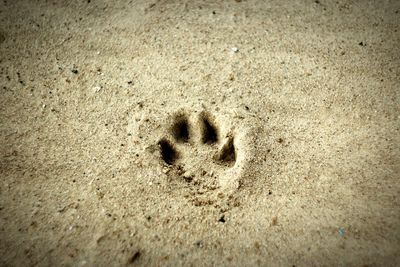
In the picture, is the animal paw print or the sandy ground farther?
the animal paw print

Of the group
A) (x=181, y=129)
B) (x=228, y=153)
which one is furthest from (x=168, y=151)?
(x=228, y=153)

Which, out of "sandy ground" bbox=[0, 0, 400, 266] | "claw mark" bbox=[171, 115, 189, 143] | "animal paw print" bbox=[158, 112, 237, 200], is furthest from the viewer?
"claw mark" bbox=[171, 115, 189, 143]

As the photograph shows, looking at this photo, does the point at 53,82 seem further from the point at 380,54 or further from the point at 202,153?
the point at 380,54

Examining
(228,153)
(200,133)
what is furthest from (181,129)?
(228,153)

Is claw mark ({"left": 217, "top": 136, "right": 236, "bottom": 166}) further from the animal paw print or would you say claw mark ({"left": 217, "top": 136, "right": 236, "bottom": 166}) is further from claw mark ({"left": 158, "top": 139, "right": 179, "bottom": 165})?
claw mark ({"left": 158, "top": 139, "right": 179, "bottom": 165})

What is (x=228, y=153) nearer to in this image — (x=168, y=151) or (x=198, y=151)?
(x=198, y=151)

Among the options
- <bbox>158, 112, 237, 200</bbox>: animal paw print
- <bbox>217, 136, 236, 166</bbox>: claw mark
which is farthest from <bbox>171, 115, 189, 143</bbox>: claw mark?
<bbox>217, 136, 236, 166</bbox>: claw mark

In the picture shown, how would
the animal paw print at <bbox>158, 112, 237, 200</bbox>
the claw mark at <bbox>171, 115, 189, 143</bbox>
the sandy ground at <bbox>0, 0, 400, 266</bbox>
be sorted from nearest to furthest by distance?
the sandy ground at <bbox>0, 0, 400, 266</bbox> → the animal paw print at <bbox>158, 112, 237, 200</bbox> → the claw mark at <bbox>171, 115, 189, 143</bbox>

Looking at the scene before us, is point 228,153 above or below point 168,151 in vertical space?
below
